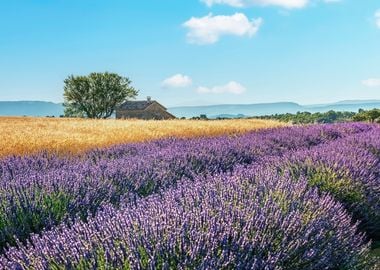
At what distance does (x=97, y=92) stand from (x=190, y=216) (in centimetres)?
5015

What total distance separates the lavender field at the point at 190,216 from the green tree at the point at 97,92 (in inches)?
1818

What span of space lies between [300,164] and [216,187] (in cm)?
169

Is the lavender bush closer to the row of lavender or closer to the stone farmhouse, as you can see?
the row of lavender

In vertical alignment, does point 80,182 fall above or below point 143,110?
below

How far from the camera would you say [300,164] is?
4762mm

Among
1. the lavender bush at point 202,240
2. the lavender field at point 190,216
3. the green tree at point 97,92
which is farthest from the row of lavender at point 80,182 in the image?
the green tree at point 97,92

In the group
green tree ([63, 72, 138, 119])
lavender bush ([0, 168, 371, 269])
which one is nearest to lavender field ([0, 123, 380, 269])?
lavender bush ([0, 168, 371, 269])

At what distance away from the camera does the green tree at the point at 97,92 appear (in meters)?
50.9

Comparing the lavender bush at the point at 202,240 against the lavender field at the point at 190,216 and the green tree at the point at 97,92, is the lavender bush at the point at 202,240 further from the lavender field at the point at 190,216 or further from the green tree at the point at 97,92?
the green tree at the point at 97,92

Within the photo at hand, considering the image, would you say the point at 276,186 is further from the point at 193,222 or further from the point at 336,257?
the point at 193,222

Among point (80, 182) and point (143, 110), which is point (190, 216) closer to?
point (80, 182)

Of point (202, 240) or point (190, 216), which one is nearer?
point (202, 240)

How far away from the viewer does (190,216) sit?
2307 mm

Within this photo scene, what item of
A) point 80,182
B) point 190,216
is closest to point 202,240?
point 190,216
